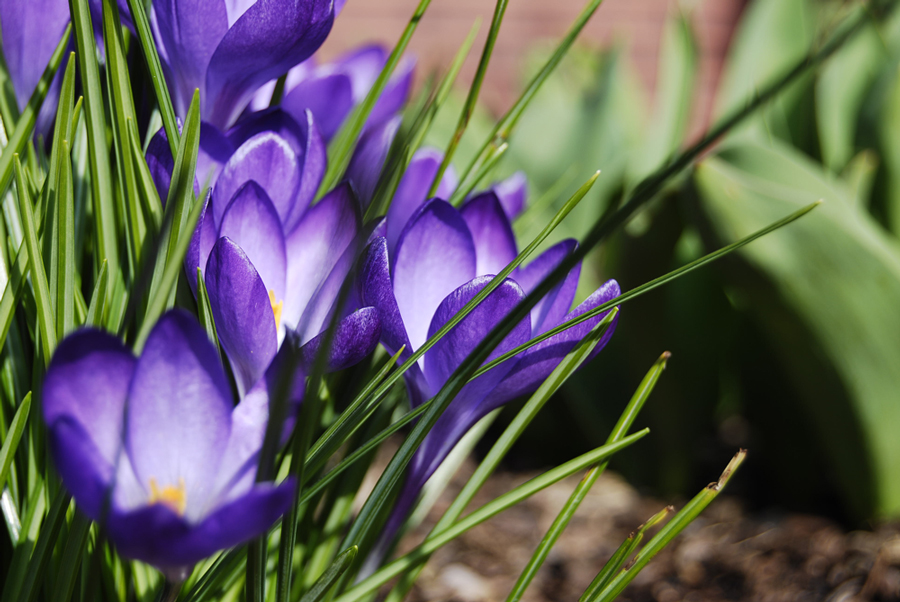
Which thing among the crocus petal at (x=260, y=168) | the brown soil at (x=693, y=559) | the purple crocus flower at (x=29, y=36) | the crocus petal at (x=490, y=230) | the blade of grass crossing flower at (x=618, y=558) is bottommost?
the brown soil at (x=693, y=559)

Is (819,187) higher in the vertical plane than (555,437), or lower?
higher

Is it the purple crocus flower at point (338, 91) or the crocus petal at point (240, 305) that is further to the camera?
the purple crocus flower at point (338, 91)

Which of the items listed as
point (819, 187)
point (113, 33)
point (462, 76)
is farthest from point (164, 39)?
point (462, 76)

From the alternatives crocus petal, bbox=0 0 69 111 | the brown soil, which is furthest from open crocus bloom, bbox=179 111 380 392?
the brown soil

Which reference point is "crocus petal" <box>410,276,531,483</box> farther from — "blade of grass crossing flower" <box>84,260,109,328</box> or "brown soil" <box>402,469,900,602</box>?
"brown soil" <box>402,469,900,602</box>

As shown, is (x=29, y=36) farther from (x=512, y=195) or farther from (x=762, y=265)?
(x=762, y=265)

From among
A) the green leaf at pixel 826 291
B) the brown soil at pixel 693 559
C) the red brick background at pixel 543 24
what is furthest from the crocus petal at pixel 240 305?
the red brick background at pixel 543 24

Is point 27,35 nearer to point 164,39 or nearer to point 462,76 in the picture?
point 164,39

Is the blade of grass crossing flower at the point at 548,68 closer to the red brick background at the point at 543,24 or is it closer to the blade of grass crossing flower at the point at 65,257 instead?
the blade of grass crossing flower at the point at 65,257
